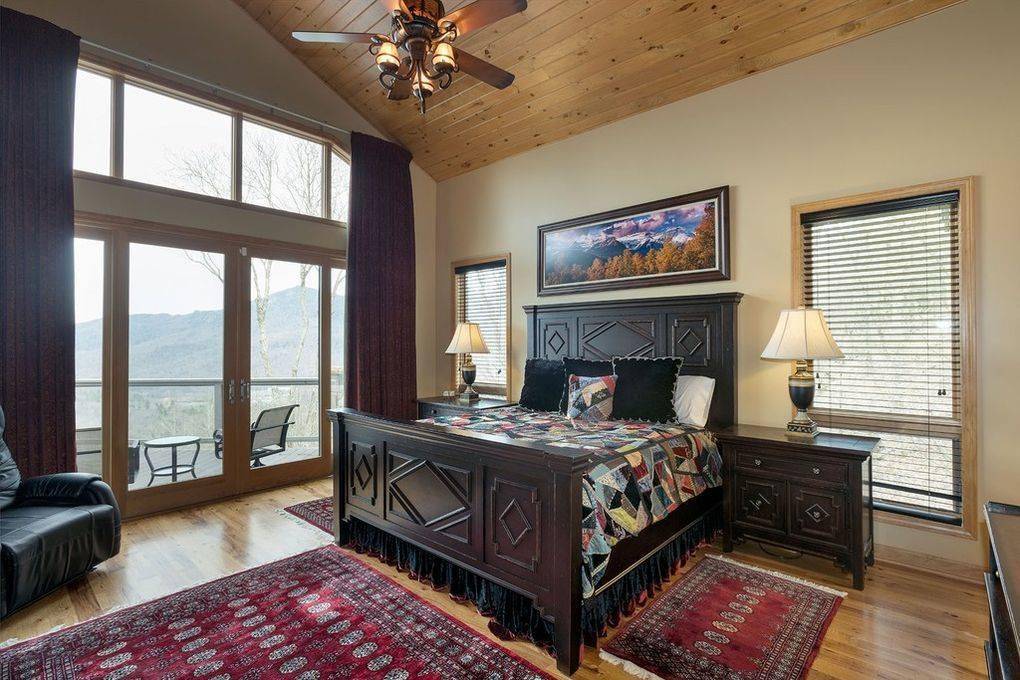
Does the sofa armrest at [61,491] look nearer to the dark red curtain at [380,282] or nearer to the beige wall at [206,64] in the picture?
the beige wall at [206,64]

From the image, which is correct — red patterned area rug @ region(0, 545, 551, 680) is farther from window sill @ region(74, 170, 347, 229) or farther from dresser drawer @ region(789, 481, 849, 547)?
window sill @ region(74, 170, 347, 229)

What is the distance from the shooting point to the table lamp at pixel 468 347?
186 inches

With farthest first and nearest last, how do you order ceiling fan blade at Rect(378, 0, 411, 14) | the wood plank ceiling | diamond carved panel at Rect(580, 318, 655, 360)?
diamond carved panel at Rect(580, 318, 655, 360), the wood plank ceiling, ceiling fan blade at Rect(378, 0, 411, 14)

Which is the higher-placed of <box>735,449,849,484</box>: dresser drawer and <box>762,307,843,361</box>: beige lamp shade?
<box>762,307,843,361</box>: beige lamp shade

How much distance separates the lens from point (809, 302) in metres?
3.40

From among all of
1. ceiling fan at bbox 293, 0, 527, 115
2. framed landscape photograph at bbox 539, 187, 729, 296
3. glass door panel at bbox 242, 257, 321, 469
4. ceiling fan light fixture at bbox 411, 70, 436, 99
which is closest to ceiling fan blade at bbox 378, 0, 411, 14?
ceiling fan at bbox 293, 0, 527, 115

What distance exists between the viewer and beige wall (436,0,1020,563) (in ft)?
9.04

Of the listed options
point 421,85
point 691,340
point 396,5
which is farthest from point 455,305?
point 396,5

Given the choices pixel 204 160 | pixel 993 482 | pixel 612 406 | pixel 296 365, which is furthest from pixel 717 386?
pixel 204 160

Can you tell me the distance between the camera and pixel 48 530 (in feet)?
8.46

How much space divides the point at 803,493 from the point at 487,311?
11.2 feet

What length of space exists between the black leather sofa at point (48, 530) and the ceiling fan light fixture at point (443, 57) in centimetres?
308

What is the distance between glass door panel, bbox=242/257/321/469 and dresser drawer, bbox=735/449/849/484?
3.84 m

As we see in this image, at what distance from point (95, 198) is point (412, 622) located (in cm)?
372
